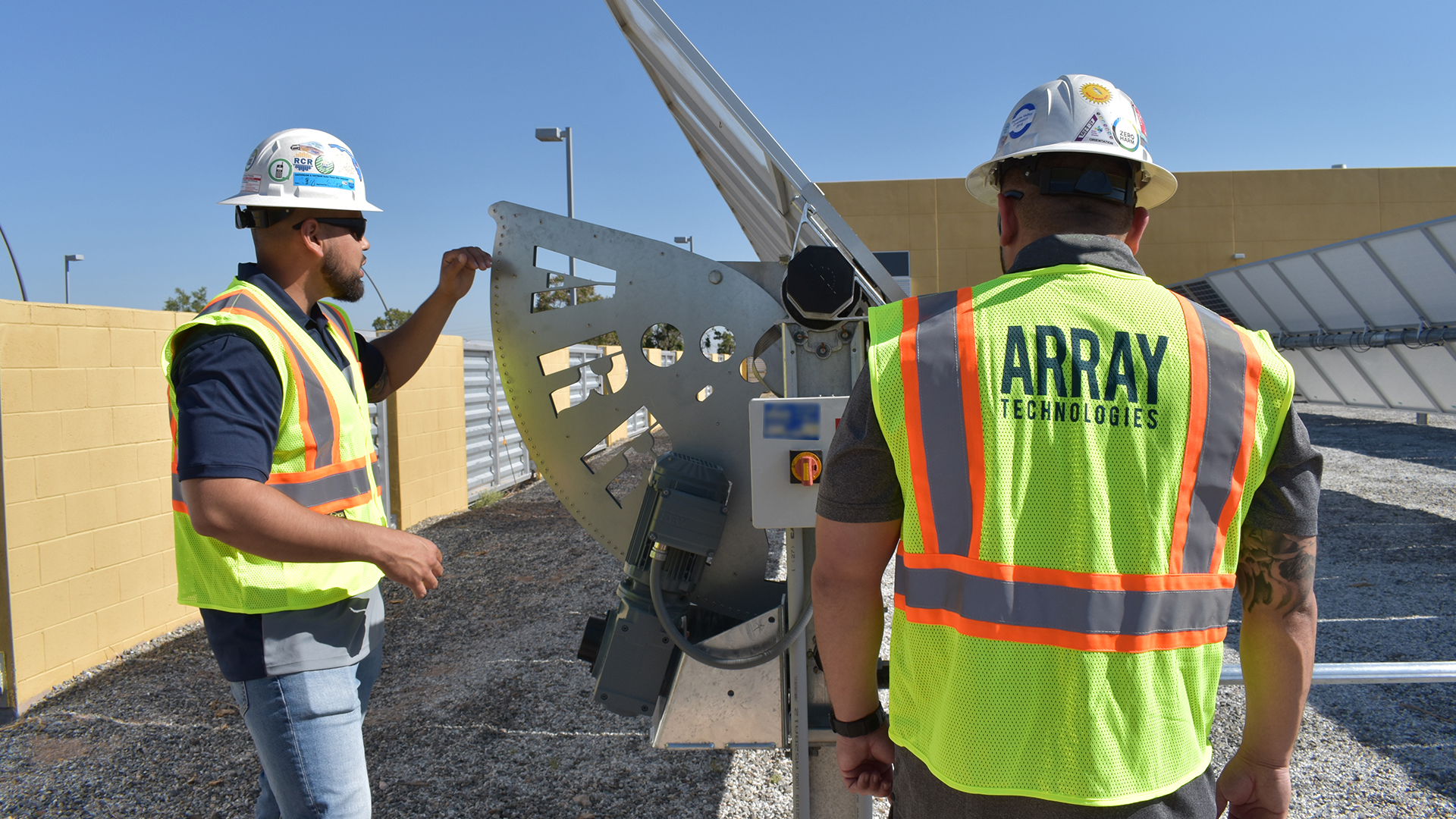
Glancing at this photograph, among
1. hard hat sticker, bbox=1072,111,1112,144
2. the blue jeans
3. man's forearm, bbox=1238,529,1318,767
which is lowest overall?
the blue jeans

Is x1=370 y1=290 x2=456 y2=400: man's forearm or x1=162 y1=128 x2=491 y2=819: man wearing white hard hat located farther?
x1=370 y1=290 x2=456 y2=400: man's forearm

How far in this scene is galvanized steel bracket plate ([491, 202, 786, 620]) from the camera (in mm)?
2363

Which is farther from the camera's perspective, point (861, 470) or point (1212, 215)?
point (1212, 215)

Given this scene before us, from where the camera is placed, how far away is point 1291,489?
4.37 ft

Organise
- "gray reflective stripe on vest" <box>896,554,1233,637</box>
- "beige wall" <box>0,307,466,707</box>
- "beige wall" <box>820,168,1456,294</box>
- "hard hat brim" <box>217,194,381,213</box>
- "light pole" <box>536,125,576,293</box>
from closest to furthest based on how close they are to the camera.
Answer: "gray reflective stripe on vest" <box>896,554,1233,637</box>, "hard hat brim" <box>217,194,381,213</box>, "beige wall" <box>0,307,466,707</box>, "light pole" <box>536,125,576,293</box>, "beige wall" <box>820,168,1456,294</box>

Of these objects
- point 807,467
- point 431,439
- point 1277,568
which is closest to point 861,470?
point 807,467

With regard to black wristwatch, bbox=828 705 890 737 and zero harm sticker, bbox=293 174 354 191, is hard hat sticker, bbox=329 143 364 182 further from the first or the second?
black wristwatch, bbox=828 705 890 737

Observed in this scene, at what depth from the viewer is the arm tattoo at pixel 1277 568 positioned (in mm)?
1343

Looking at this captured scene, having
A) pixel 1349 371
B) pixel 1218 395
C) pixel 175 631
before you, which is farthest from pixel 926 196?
pixel 1218 395

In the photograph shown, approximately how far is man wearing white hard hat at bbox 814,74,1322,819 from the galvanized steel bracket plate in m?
1.01

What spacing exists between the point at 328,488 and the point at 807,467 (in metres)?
1.09

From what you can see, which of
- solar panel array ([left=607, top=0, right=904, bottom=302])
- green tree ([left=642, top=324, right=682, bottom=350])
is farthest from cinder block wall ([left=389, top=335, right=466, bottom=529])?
solar panel array ([left=607, top=0, right=904, bottom=302])

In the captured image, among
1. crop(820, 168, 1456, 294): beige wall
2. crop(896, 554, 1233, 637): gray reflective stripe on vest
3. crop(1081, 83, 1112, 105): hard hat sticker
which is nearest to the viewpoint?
crop(896, 554, 1233, 637): gray reflective stripe on vest

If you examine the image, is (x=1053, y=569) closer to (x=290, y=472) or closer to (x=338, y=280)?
(x=290, y=472)
